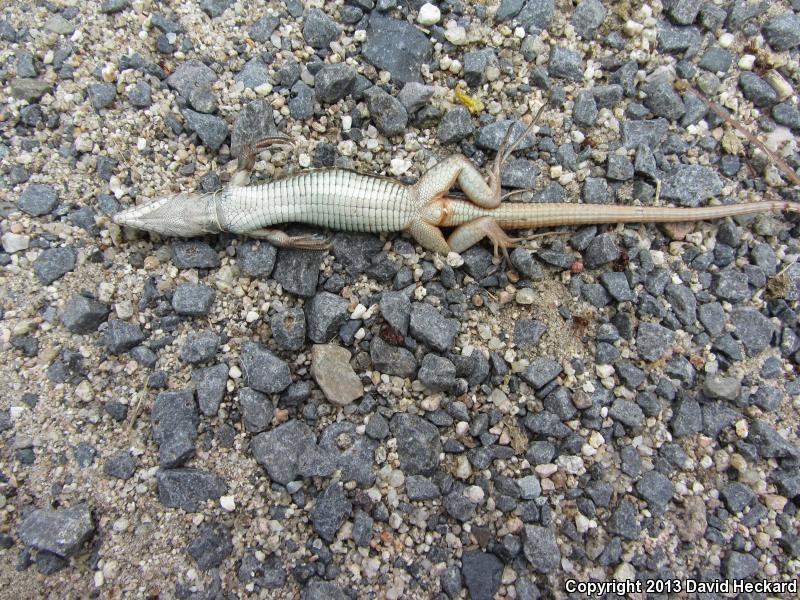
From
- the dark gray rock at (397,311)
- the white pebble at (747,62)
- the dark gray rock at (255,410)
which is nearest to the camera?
the dark gray rock at (255,410)

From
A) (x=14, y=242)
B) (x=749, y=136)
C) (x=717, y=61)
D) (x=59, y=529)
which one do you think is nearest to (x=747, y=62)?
(x=717, y=61)

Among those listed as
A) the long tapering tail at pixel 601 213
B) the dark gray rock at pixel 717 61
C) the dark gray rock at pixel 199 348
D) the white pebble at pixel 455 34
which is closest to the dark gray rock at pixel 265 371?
the dark gray rock at pixel 199 348

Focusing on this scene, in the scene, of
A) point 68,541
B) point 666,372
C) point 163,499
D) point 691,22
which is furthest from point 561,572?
point 691,22

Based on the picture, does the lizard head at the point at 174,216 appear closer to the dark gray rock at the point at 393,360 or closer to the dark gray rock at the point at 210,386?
the dark gray rock at the point at 210,386

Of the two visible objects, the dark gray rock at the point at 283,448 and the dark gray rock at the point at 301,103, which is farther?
the dark gray rock at the point at 301,103

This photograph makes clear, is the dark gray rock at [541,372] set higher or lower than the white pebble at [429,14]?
lower

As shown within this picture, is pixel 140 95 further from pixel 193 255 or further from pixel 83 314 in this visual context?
pixel 83 314

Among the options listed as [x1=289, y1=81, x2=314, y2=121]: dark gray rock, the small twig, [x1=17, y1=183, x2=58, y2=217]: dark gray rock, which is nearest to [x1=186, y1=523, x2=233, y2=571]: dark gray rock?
[x1=17, y1=183, x2=58, y2=217]: dark gray rock

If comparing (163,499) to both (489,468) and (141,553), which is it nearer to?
(141,553)
